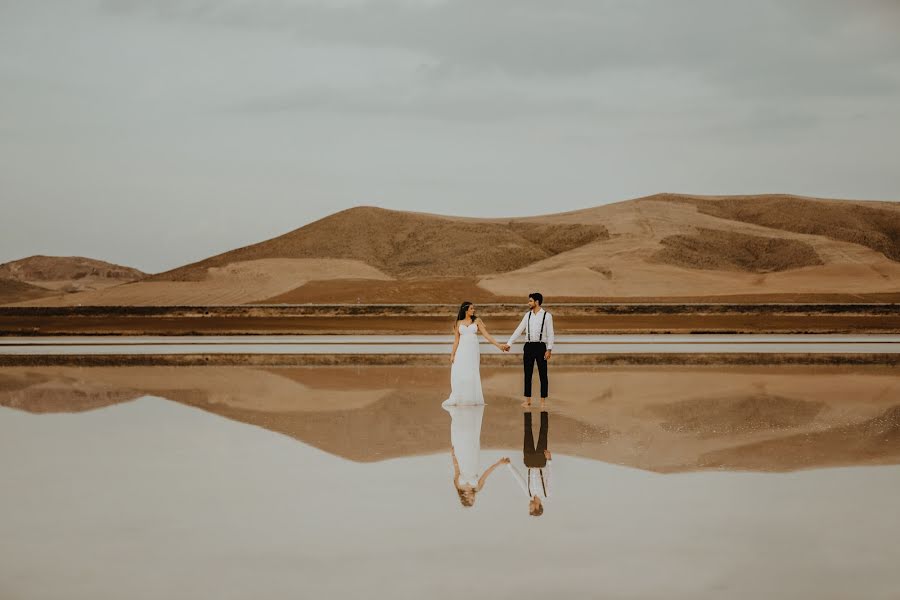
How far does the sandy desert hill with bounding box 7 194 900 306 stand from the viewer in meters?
67.8

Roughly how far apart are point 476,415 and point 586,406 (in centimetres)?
182

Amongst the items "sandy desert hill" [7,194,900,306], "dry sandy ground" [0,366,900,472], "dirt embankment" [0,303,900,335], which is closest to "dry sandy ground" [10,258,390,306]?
"sandy desert hill" [7,194,900,306]

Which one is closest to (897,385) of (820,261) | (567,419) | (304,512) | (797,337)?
(567,419)

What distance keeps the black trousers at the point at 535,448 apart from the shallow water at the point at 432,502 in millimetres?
122

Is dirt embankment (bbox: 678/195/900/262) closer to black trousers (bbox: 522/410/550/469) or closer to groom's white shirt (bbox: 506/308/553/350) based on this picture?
groom's white shirt (bbox: 506/308/553/350)

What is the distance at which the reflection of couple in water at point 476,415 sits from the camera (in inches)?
333

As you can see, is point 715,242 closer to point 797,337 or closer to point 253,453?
point 797,337

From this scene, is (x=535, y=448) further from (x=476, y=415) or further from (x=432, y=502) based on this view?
(x=476, y=415)

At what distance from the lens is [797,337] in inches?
1447

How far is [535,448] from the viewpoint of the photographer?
10500 mm

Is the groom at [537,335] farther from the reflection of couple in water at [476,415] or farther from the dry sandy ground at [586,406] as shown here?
the dry sandy ground at [586,406]

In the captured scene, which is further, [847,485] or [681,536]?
[847,485]

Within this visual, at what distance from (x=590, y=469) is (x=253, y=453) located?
10.6 ft

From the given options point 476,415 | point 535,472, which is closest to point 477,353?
point 476,415
